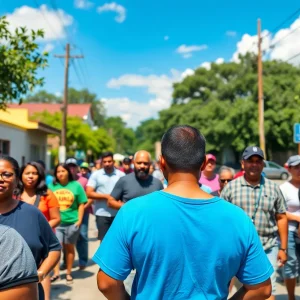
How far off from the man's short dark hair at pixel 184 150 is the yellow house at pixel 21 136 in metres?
14.6

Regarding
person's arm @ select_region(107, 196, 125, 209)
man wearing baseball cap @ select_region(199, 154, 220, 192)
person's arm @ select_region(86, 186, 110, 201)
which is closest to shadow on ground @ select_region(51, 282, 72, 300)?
person's arm @ select_region(86, 186, 110, 201)

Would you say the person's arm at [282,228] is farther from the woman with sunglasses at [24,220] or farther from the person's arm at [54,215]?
the woman with sunglasses at [24,220]

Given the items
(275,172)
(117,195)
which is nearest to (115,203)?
(117,195)

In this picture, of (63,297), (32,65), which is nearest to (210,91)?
(32,65)

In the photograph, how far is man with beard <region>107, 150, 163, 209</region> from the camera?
5.14 metres

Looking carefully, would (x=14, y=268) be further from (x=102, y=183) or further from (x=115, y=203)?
(x=102, y=183)

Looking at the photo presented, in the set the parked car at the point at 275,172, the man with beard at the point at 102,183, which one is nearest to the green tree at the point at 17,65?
the man with beard at the point at 102,183

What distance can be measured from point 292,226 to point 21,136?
16.6 m

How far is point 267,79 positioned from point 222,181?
30830 mm

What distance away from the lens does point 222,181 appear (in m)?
5.62

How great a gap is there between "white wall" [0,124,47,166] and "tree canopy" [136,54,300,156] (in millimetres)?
15437

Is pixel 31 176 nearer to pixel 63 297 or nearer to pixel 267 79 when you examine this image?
pixel 63 297

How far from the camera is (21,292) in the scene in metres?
1.61

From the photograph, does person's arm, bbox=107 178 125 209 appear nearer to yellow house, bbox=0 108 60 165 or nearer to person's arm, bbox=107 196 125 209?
person's arm, bbox=107 196 125 209
